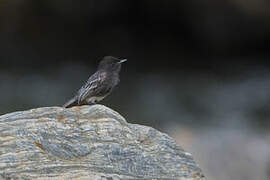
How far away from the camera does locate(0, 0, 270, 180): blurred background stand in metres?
18.1

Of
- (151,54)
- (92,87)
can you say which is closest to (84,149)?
(92,87)

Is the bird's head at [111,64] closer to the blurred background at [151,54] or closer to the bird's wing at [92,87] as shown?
the bird's wing at [92,87]

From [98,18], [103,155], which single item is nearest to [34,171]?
[103,155]

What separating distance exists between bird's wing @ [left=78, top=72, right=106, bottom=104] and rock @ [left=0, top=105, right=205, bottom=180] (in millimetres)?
2452

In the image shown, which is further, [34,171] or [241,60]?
[241,60]

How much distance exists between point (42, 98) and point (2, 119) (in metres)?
9.18

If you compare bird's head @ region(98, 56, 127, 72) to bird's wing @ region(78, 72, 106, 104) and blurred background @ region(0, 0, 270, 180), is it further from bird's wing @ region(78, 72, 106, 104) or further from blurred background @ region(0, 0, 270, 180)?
blurred background @ region(0, 0, 270, 180)

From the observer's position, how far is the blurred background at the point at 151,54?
18094mm

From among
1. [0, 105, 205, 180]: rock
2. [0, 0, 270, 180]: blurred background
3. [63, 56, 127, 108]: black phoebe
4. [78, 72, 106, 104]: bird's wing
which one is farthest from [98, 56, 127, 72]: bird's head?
[0, 0, 270, 180]: blurred background

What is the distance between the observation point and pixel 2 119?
9.14 meters

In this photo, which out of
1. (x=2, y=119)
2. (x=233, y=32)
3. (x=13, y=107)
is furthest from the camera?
(x=233, y=32)

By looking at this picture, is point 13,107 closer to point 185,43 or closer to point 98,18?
point 98,18

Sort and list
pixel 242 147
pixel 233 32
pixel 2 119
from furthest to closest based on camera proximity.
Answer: pixel 233 32 < pixel 242 147 < pixel 2 119

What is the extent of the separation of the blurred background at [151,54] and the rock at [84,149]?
8.34m
